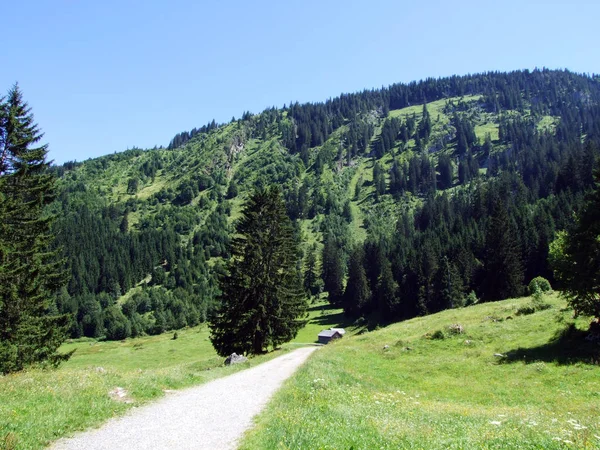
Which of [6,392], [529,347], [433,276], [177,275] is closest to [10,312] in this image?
[6,392]

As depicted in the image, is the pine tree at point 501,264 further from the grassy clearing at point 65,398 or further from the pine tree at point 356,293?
the grassy clearing at point 65,398

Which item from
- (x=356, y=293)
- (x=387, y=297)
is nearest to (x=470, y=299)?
(x=387, y=297)

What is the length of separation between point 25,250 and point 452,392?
96.8 feet

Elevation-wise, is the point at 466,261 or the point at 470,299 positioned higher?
the point at 466,261

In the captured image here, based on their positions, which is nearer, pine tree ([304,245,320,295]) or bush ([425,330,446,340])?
bush ([425,330,446,340])

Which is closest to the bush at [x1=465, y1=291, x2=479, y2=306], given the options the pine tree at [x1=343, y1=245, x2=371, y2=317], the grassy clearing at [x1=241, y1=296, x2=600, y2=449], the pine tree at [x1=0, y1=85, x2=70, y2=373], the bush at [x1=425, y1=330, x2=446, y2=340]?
the pine tree at [x1=343, y1=245, x2=371, y2=317]

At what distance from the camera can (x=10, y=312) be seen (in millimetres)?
24719

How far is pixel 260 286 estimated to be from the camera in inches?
1492

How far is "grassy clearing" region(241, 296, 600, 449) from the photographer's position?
10227 mm

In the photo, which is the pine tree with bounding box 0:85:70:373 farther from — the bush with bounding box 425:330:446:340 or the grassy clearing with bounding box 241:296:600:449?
the bush with bounding box 425:330:446:340

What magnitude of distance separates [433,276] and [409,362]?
2902 inches

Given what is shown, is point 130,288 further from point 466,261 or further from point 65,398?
point 65,398

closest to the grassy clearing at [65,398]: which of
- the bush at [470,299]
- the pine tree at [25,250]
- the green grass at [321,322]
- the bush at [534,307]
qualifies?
the pine tree at [25,250]

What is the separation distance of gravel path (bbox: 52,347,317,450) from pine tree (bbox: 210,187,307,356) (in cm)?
1713
